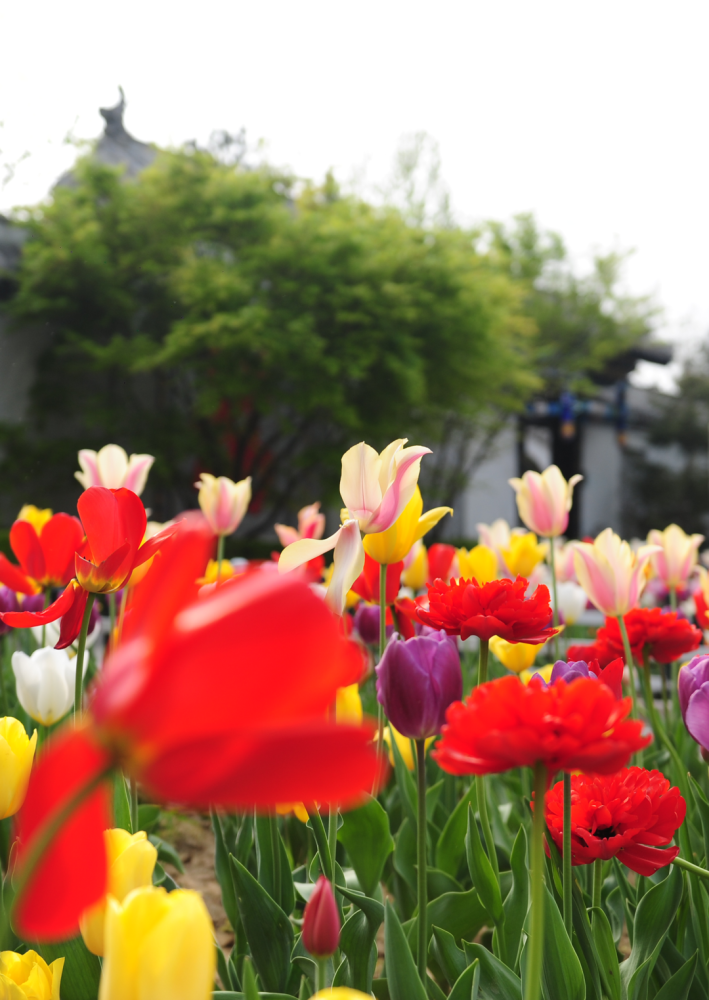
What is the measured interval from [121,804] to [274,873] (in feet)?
0.59

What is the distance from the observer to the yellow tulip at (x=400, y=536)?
81 cm

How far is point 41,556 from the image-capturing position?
1153 millimetres

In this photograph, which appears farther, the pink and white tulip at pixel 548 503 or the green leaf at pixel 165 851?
the pink and white tulip at pixel 548 503

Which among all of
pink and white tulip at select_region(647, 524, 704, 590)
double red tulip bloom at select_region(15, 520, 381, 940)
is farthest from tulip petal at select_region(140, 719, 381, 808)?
pink and white tulip at select_region(647, 524, 704, 590)

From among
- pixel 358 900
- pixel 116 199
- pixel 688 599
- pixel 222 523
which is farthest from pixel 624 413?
pixel 358 900

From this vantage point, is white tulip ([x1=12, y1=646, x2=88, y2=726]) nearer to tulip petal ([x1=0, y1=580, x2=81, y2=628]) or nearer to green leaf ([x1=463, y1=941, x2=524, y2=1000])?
tulip petal ([x1=0, y1=580, x2=81, y2=628])

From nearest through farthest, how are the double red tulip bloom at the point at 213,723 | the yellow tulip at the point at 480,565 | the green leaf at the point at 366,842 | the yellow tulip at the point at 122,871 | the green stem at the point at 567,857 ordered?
the double red tulip bloom at the point at 213,723
the yellow tulip at the point at 122,871
the green stem at the point at 567,857
the green leaf at the point at 366,842
the yellow tulip at the point at 480,565

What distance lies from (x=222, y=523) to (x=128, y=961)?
1465 mm

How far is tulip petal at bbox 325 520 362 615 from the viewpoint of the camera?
0.59 m

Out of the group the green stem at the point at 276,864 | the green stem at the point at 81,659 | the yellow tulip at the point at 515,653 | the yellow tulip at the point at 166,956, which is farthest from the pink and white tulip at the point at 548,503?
the yellow tulip at the point at 166,956

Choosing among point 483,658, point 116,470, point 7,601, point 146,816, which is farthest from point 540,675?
point 7,601

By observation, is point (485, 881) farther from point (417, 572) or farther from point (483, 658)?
point (417, 572)

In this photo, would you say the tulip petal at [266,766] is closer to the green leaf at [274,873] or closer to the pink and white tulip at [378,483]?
the pink and white tulip at [378,483]

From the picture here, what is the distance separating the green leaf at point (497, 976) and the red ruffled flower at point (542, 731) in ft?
1.15
